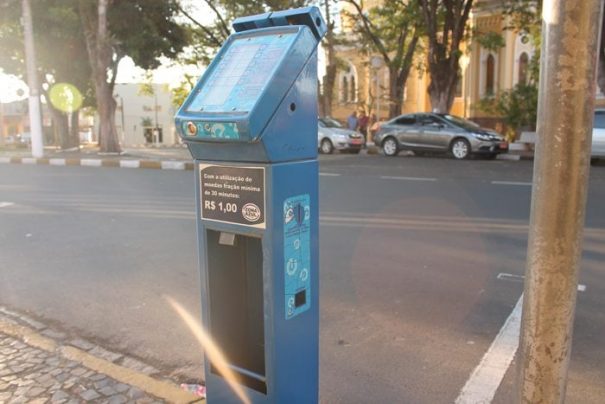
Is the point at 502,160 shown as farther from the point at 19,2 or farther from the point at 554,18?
the point at 19,2

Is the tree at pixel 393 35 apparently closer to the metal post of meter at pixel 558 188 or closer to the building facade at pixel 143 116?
the metal post of meter at pixel 558 188

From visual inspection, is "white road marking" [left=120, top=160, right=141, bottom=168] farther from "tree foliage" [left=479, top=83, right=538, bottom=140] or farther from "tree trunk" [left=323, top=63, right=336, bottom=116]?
"tree foliage" [left=479, top=83, right=538, bottom=140]

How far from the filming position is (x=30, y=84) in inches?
734

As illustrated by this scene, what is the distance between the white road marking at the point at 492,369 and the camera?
3.15m

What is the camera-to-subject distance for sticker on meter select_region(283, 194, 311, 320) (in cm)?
237

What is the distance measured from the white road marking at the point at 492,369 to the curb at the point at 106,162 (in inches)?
477

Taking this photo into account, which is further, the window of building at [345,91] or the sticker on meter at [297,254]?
the window of building at [345,91]

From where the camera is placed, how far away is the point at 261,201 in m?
2.28

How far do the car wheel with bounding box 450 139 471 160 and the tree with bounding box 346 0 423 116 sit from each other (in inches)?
251


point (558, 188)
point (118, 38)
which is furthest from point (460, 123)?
point (558, 188)

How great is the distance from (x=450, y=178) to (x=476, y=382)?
9.15 metres

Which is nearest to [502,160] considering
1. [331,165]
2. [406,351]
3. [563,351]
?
[331,165]

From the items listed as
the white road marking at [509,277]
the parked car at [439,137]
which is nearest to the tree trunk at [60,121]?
the parked car at [439,137]

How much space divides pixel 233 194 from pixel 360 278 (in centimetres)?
308
